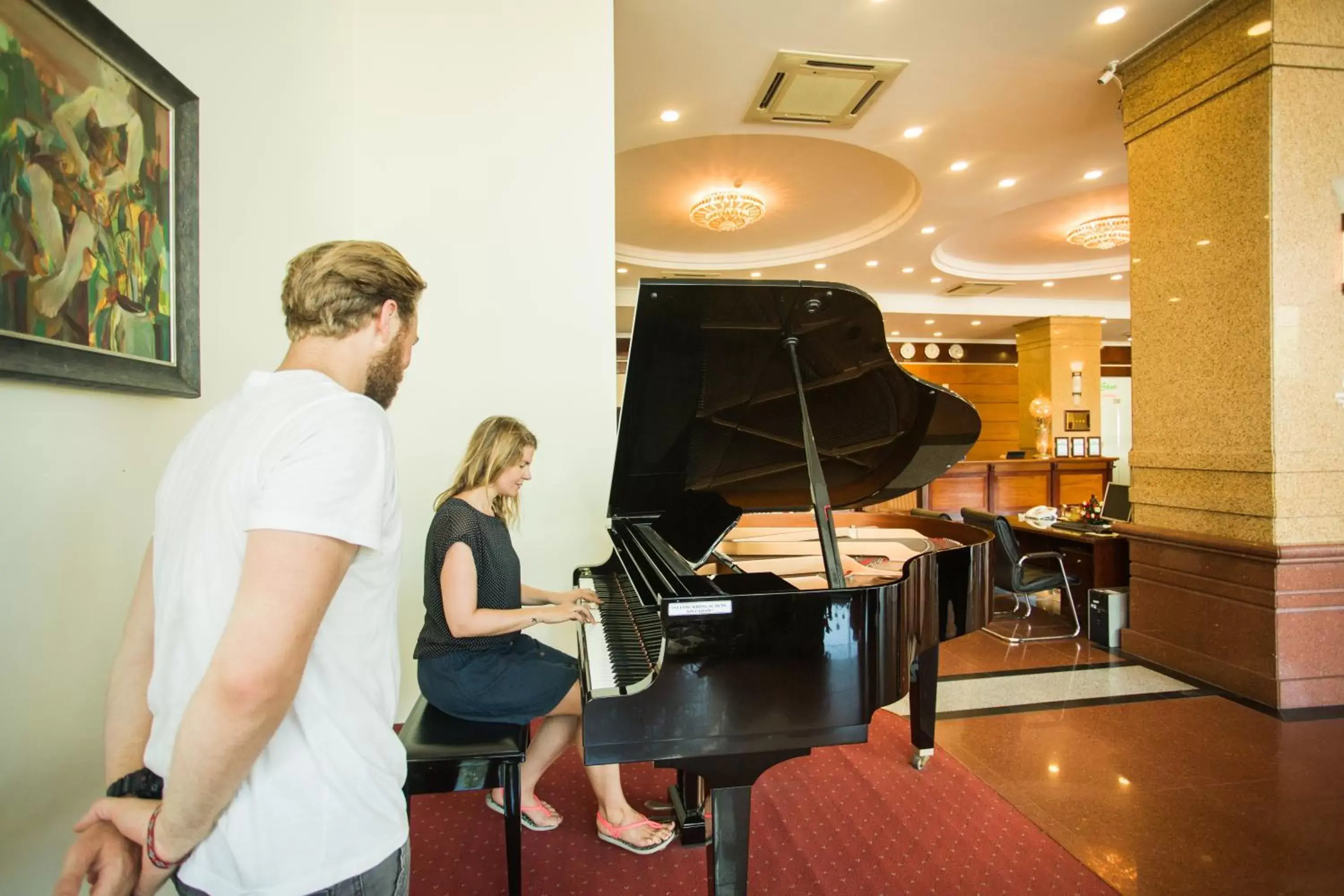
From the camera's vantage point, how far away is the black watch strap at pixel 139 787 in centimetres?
85

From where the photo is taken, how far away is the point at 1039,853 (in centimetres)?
215

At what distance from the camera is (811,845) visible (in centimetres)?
219

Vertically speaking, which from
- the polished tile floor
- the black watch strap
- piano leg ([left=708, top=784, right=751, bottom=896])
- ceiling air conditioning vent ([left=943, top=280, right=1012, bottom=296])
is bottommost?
the polished tile floor

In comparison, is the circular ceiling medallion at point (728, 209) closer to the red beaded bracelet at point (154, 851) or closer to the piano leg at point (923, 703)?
the piano leg at point (923, 703)

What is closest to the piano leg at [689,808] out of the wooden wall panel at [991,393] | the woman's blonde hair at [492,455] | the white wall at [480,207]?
the woman's blonde hair at [492,455]

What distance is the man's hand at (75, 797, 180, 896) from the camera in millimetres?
767

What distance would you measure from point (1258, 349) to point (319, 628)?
169 inches

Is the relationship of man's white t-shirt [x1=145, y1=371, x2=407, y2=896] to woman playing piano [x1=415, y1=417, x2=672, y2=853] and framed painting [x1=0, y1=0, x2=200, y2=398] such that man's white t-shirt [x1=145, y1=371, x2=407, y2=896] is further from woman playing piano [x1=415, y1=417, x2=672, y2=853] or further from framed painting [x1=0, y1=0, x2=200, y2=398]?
woman playing piano [x1=415, y1=417, x2=672, y2=853]

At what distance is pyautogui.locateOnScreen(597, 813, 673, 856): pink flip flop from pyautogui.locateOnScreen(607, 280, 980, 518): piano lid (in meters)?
1.04

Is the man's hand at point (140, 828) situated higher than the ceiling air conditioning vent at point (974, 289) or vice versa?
the ceiling air conditioning vent at point (974, 289)

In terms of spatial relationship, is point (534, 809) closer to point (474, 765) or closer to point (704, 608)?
point (474, 765)

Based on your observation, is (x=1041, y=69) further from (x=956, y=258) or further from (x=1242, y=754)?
(x=956, y=258)

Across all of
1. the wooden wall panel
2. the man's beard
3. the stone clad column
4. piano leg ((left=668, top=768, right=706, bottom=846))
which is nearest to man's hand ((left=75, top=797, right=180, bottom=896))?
the man's beard

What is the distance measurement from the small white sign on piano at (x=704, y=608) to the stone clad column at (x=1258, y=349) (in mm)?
3355
